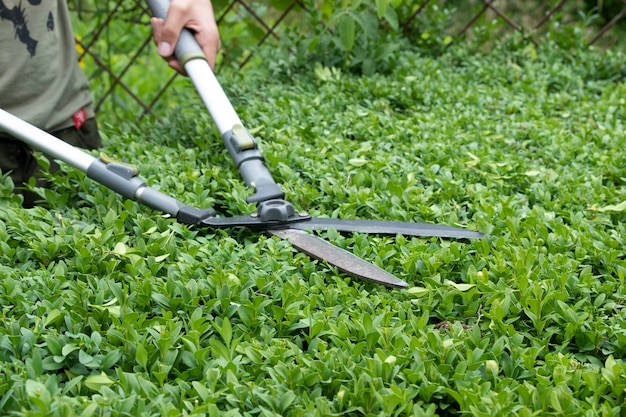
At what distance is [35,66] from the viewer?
8.42ft

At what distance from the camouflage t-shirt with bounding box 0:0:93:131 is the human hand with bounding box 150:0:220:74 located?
14.2 inches

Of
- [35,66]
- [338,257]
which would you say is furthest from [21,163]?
[338,257]

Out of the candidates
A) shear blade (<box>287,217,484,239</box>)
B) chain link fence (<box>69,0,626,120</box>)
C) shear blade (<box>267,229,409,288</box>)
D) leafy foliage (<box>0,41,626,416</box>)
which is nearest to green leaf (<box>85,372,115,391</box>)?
leafy foliage (<box>0,41,626,416</box>)

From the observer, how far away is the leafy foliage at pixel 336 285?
1.34 meters

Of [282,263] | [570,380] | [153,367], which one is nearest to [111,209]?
[282,263]

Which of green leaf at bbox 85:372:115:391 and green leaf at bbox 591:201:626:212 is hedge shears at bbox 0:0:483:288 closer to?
green leaf at bbox 591:201:626:212

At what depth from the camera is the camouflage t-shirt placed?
251 centimetres

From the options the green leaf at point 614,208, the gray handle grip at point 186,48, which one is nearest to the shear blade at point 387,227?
the green leaf at point 614,208

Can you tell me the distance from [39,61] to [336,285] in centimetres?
144

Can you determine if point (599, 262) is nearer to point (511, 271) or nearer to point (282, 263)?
point (511, 271)

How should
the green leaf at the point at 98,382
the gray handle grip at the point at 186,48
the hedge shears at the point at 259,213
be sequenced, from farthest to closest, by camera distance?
the gray handle grip at the point at 186,48 → the hedge shears at the point at 259,213 → the green leaf at the point at 98,382

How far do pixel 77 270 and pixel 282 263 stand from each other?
463 mm

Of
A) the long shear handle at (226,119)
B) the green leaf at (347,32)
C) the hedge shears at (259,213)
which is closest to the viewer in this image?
the hedge shears at (259,213)

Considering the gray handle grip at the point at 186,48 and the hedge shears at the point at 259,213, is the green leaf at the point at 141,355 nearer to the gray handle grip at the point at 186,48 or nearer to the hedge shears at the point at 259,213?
the hedge shears at the point at 259,213
